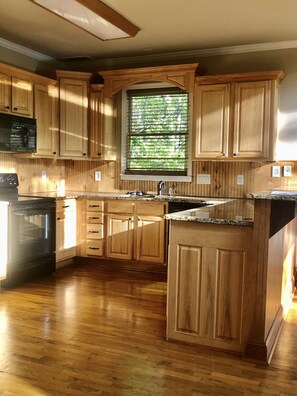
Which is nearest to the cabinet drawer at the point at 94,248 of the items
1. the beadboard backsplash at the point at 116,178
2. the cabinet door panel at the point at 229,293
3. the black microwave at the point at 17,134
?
the beadboard backsplash at the point at 116,178

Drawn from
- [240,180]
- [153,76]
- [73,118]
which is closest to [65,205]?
[73,118]

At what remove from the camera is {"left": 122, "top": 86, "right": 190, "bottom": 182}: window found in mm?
5375

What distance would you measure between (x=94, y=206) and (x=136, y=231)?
2.16 feet

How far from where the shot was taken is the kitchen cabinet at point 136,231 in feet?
16.2

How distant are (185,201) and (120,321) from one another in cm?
182

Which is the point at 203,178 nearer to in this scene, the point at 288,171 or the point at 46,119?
the point at 288,171

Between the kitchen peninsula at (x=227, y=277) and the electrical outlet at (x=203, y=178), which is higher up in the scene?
the electrical outlet at (x=203, y=178)

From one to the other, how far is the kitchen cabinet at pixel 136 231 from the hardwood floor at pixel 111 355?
1.00 meters

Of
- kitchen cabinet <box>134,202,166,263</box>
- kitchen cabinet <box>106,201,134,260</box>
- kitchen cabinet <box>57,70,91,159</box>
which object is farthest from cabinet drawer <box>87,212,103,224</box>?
kitchen cabinet <box>57,70,91,159</box>

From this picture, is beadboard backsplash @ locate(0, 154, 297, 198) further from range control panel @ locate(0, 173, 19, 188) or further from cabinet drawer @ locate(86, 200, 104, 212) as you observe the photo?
cabinet drawer @ locate(86, 200, 104, 212)

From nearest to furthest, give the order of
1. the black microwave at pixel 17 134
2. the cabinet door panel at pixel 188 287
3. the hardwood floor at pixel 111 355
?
the hardwood floor at pixel 111 355 < the cabinet door panel at pixel 188 287 < the black microwave at pixel 17 134

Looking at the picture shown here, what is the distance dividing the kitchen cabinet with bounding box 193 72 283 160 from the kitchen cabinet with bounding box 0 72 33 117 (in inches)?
77.4

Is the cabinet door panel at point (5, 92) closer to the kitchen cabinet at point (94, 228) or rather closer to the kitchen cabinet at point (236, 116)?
the kitchen cabinet at point (94, 228)

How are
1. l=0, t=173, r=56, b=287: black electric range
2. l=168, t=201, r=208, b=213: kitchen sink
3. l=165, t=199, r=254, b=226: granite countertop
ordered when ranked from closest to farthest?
l=165, t=199, r=254, b=226: granite countertop
l=0, t=173, r=56, b=287: black electric range
l=168, t=201, r=208, b=213: kitchen sink
